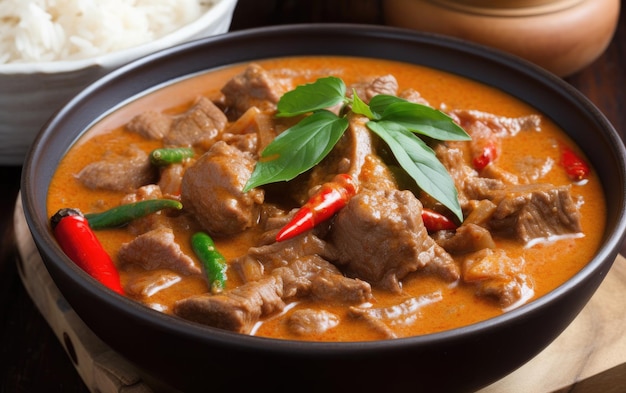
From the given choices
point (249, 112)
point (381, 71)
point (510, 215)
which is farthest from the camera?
point (381, 71)

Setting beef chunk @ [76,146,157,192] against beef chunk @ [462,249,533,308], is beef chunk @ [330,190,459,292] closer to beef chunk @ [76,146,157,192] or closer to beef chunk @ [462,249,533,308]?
beef chunk @ [462,249,533,308]

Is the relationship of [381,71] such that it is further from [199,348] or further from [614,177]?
[199,348]

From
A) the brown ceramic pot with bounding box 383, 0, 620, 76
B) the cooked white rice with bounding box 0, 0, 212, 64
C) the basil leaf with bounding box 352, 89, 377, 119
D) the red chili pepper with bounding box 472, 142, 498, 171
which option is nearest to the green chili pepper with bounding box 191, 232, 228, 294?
the basil leaf with bounding box 352, 89, 377, 119

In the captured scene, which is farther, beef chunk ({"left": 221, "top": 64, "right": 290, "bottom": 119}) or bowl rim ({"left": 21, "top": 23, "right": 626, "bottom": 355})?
beef chunk ({"left": 221, "top": 64, "right": 290, "bottom": 119})

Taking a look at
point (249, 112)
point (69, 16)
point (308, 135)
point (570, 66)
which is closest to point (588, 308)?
point (308, 135)

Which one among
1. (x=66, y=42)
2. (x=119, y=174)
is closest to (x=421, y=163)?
(x=119, y=174)

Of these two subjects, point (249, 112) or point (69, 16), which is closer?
point (249, 112)
